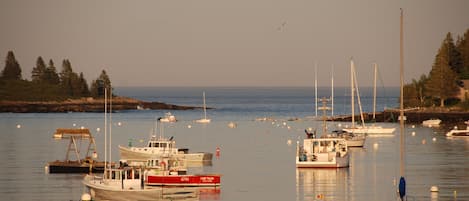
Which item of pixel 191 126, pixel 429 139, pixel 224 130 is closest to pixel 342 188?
pixel 429 139

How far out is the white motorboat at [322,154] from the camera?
8325 cm

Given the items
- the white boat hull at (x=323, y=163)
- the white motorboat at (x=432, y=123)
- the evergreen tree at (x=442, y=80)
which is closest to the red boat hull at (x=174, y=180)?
the white boat hull at (x=323, y=163)

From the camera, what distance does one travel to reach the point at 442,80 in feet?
569

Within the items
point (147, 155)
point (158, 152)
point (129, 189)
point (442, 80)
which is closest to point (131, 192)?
point (129, 189)

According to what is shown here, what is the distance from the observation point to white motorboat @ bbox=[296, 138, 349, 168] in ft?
273

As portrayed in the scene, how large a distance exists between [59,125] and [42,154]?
63.1 meters

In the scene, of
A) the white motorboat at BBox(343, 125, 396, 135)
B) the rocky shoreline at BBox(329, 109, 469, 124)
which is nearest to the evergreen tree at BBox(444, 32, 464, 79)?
the rocky shoreline at BBox(329, 109, 469, 124)

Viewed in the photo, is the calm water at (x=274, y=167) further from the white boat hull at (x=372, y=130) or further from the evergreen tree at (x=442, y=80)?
the evergreen tree at (x=442, y=80)

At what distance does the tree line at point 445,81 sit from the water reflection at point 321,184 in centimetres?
9020

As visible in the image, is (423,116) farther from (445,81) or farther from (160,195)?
(160,195)

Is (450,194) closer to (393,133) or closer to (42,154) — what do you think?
(42,154)

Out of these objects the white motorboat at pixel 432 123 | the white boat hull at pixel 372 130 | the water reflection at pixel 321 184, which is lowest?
the water reflection at pixel 321 184

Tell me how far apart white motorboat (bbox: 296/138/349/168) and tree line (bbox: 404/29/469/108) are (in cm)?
8701

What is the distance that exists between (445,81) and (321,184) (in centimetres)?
10485
